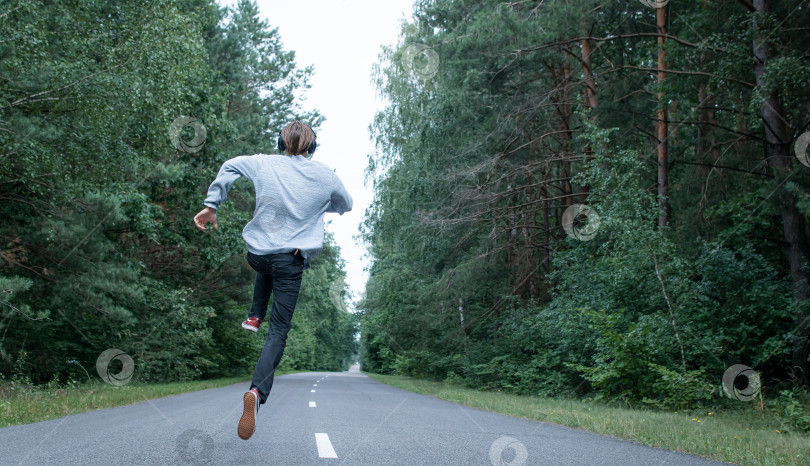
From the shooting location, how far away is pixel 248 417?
342cm

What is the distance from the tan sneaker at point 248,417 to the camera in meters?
3.39

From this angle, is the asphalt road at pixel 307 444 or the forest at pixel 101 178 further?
the forest at pixel 101 178

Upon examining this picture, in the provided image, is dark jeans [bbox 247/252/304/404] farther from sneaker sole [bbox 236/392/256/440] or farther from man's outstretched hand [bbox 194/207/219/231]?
man's outstretched hand [bbox 194/207/219/231]

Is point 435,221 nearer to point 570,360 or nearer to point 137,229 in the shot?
point 570,360

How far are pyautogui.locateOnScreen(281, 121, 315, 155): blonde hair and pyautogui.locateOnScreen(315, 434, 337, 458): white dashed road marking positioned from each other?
84.3 inches

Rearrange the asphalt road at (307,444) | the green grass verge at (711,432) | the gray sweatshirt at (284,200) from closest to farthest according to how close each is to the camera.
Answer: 1. the gray sweatshirt at (284,200)
2. the asphalt road at (307,444)
3. the green grass verge at (711,432)

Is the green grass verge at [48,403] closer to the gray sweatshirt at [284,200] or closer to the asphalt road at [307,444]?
the asphalt road at [307,444]

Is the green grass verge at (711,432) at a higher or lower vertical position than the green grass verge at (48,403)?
higher

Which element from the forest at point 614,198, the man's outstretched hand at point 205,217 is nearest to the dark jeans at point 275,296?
the man's outstretched hand at point 205,217

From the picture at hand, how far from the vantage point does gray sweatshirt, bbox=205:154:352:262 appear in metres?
3.70

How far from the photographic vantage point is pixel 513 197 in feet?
64.0

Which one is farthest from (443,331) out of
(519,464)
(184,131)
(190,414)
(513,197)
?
(519,464)

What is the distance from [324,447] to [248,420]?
1561 mm

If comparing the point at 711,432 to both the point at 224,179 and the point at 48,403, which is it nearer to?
the point at 224,179
